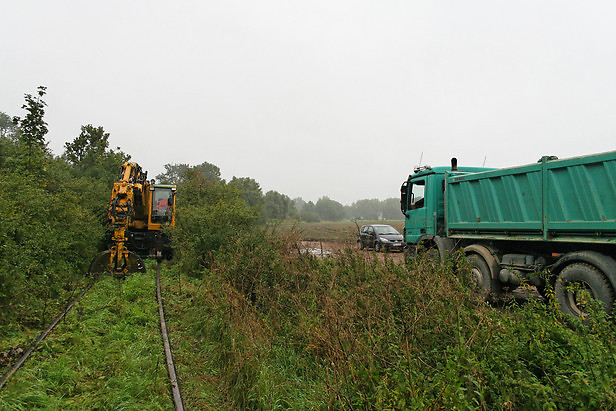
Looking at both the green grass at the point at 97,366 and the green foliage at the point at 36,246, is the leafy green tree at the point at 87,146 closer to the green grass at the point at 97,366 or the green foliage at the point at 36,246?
the green foliage at the point at 36,246

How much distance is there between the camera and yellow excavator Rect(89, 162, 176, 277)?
10.8 m

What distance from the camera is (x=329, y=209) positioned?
119 meters

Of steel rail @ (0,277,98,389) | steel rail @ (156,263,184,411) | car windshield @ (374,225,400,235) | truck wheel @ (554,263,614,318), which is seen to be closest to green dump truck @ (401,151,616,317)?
truck wheel @ (554,263,614,318)

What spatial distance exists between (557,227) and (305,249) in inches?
187

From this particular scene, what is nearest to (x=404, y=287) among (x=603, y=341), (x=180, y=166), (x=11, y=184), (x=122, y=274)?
(x=603, y=341)

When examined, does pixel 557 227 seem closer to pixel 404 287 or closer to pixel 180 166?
pixel 404 287

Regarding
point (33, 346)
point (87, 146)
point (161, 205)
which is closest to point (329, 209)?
point (87, 146)

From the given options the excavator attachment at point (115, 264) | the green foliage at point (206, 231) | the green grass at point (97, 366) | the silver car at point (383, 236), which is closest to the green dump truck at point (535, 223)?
the green grass at point (97, 366)

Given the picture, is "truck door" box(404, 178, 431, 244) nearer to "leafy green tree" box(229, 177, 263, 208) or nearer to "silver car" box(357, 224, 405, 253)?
"silver car" box(357, 224, 405, 253)

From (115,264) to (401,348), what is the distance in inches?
388

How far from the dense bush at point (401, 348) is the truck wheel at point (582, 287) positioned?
1525 millimetres

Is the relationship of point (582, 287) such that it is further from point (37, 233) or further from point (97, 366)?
point (37, 233)

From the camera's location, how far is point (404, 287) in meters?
4.96

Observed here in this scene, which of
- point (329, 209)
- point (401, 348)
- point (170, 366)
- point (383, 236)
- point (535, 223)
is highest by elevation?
point (329, 209)
